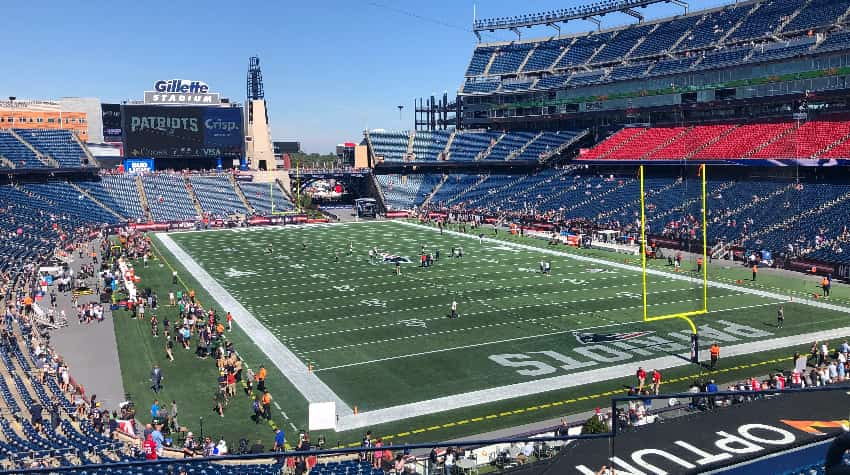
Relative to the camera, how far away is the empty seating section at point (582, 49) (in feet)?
248

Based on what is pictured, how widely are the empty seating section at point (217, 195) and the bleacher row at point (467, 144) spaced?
1743 centimetres

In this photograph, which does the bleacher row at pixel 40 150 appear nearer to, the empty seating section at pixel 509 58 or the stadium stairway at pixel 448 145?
the stadium stairway at pixel 448 145

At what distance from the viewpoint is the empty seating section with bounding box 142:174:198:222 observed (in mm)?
63756

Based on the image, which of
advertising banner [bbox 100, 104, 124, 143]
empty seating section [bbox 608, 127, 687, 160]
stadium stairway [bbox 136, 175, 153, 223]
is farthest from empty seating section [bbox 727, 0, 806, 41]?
advertising banner [bbox 100, 104, 124, 143]

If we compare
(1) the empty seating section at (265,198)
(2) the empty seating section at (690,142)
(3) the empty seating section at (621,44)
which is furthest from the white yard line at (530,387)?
(3) the empty seating section at (621,44)

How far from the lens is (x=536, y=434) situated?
16.0 metres

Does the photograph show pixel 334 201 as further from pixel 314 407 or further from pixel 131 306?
pixel 314 407

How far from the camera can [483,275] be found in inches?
1430

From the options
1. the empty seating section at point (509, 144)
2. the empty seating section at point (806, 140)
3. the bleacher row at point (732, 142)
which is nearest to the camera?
the empty seating section at point (806, 140)

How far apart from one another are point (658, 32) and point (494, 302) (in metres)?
49.3

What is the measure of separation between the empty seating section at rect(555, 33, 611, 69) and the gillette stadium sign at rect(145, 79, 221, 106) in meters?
37.4

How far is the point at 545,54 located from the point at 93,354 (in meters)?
67.1

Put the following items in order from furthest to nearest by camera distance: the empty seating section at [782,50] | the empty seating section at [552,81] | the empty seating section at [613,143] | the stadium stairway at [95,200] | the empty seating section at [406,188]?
the empty seating section at [552,81] < the empty seating section at [406,188] < the empty seating section at [613,143] < the stadium stairway at [95,200] < the empty seating section at [782,50]

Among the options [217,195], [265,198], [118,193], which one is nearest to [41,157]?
[118,193]
